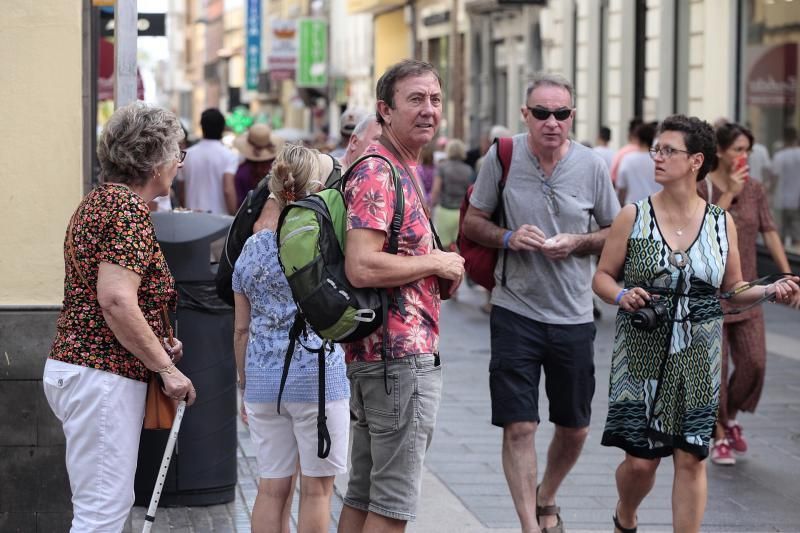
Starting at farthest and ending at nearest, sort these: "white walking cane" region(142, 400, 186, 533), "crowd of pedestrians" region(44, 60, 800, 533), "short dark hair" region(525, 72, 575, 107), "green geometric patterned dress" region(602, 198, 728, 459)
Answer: "short dark hair" region(525, 72, 575, 107), "green geometric patterned dress" region(602, 198, 728, 459), "white walking cane" region(142, 400, 186, 533), "crowd of pedestrians" region(44, 60, 800, 533)

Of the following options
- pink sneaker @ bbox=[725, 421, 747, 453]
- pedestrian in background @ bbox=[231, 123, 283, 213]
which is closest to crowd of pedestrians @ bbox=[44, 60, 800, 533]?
pink sneaker @ bbox=[725, 421, 747, 453]

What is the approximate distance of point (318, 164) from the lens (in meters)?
5.64

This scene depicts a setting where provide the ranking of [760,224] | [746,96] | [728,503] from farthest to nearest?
[746,96]
[760,224]
[728,503]

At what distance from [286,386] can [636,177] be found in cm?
972

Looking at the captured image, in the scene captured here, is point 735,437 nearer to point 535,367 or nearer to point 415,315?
point 535,367

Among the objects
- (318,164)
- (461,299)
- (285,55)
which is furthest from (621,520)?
(285,55)

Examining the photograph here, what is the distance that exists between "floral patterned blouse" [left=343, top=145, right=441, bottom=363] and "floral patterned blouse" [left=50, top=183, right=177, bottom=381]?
66 cm

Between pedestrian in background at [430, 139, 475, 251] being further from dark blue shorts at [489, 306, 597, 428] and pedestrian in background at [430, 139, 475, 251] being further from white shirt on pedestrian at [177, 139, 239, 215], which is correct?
dark blue shorts at [489, 306, 597, 428]

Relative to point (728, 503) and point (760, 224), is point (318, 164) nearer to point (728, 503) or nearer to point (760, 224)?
point (728, 503)

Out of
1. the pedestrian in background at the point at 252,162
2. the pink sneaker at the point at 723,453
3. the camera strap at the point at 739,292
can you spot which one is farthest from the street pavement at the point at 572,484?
the pedestrian in background at the point at 252,162

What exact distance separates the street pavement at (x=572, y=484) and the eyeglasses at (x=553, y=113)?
1.88m

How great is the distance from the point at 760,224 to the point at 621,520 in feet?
10.1

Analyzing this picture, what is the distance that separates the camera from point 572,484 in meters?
7.93

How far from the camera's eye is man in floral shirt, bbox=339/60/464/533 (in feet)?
15.4
